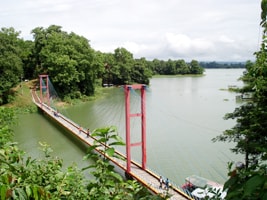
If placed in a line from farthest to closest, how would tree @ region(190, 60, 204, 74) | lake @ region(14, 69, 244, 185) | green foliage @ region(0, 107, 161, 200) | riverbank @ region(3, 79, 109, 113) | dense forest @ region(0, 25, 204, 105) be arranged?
1. tree @ region(190, 60, 204, 74)
2. riverbank @ region(3, 79, 109, 113)
3. dense forest @ region(0, 25, 204, 105)
4. lake @ region(14, 69, 244, 185)
5. green foliage @ region(0, 107, 161, 200)

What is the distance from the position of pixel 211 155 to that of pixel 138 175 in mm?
3909

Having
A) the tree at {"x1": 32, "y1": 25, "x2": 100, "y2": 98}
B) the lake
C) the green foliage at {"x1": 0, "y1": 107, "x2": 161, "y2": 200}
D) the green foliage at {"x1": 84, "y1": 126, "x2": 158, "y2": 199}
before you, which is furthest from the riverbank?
the green foliage at {"x1": 84, "y1": 126, "x2": 158, "y2": 199}

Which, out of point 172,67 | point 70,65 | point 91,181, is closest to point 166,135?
point 91,181

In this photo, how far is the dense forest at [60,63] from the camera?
21.4 metres

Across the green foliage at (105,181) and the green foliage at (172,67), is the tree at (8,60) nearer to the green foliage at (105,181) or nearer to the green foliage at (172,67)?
the green foliage at (105,181)

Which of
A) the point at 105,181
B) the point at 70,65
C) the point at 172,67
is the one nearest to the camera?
the point at 105,181

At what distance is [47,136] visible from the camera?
15008 millimetres

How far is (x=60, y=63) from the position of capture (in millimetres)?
23984

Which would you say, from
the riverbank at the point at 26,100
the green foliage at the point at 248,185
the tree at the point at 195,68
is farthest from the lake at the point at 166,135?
the tree at the point at 195,68

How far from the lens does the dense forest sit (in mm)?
21438

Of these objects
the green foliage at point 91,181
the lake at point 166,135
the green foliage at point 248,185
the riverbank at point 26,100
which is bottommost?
the lake at point 166,135

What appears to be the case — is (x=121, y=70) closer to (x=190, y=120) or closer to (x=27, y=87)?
(x=27, y=87)

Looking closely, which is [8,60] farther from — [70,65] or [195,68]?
[195,68]

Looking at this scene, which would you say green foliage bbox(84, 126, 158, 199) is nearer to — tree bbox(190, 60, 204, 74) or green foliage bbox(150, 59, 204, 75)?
green foliage bbox(150, 59, 204, 75)
